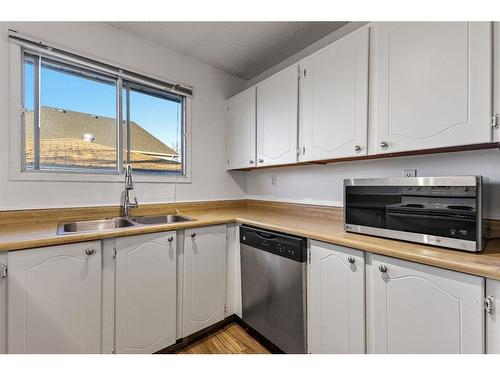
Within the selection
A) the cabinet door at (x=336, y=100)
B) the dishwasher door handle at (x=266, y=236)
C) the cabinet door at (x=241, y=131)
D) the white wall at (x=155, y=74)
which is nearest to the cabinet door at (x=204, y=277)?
the dishwasher door handle at (x=266, y=236)

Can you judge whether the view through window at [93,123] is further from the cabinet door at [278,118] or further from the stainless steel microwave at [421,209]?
the stainless steel microwave at [421,209]

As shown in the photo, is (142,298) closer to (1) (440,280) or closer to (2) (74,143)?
(2) (74,143)

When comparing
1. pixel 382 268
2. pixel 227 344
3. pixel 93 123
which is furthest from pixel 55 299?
pixel 382 268

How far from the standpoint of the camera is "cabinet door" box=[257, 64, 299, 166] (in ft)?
5.87

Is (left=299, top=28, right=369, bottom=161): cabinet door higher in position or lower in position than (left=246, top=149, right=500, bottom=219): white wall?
higher

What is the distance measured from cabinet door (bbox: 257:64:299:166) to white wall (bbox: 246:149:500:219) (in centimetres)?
35

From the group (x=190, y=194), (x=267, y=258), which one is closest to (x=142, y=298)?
(x=267, y=258)

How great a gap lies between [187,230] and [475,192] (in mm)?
1560

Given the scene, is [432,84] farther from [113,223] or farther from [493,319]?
[113,223]

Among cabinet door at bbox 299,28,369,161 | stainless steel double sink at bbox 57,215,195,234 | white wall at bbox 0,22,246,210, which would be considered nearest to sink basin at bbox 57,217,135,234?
stainless steel double sink at bbox 57,215,195,234

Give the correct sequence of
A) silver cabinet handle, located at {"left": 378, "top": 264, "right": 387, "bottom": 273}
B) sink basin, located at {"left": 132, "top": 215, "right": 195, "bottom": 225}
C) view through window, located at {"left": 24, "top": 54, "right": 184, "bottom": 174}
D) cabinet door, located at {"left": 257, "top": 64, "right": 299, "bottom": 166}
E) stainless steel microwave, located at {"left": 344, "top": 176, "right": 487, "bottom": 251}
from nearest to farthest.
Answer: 1. stainless steel microwave, located at {"left": 344, "top": 176, "right": 487, "bottom": 251}
2. silver cabinet handle, located at {"left": 378, "top": 264, "right": 387, "bottom": 273}
3. view through window, located at {"left": 24, "top": 54, "right": 184, "bottom": 174}
4. cabinet door, located at {"left": 257, "top": 64, "right": 299, "bottom": 166}
5. sink basin, located at {"left": 132, "top": 215, "right": 195, "bottom": 225}

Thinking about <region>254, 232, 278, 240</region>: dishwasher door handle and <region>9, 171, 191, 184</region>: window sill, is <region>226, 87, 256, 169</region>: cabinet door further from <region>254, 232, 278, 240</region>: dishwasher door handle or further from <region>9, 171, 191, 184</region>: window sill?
<region>254, 232, 278, 240</region>: dishwasher door handle

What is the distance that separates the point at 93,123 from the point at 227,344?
199 centimetres

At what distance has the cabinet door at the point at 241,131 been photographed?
220 cm
